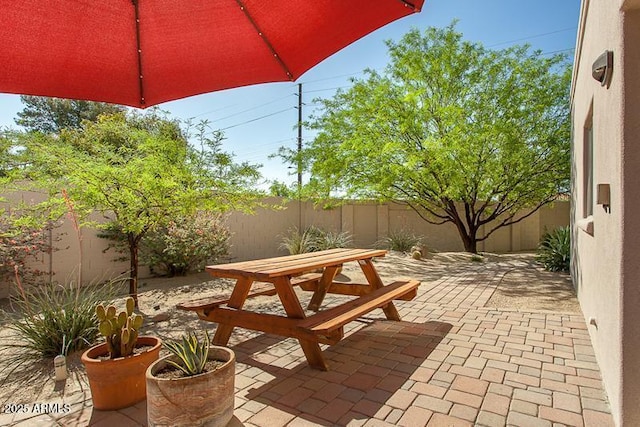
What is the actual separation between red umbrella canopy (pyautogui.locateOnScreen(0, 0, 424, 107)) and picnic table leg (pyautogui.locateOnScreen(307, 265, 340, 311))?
2784 mm

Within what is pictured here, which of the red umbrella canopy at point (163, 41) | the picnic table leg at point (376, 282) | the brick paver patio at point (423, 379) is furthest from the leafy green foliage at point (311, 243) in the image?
the red umbrella canopy at point (163, 41)

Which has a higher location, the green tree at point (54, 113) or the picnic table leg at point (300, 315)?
the green tree at point (54, 113)

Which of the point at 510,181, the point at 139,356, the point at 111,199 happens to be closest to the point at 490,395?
the point at 139,356

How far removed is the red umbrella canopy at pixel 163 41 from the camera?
1775mm

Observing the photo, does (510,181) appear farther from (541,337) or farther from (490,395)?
(490,395)

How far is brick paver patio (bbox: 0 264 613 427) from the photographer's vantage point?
238 centimetres

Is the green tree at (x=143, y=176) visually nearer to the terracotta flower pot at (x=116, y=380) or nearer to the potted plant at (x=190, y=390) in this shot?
the terracotta flower pot at (x=116, y=380)

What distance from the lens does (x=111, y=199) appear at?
4.46 m

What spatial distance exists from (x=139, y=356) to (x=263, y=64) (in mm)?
2129

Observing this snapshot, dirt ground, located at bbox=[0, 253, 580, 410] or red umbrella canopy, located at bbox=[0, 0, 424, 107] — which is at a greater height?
red umbrella canopy, located at bbox=[0, 0, 424, 107]

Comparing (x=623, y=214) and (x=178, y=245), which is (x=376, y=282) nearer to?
(x=623, y=214)

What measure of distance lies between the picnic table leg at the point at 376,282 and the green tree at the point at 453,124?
4512 millimetres

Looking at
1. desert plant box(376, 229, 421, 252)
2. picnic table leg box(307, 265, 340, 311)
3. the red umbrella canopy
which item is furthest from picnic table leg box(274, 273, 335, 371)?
desert plant box(376, 229, 421, 252)

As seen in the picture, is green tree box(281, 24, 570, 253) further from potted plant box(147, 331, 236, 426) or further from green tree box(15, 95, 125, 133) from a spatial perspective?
green tree box(15, 95, 125, 133)
